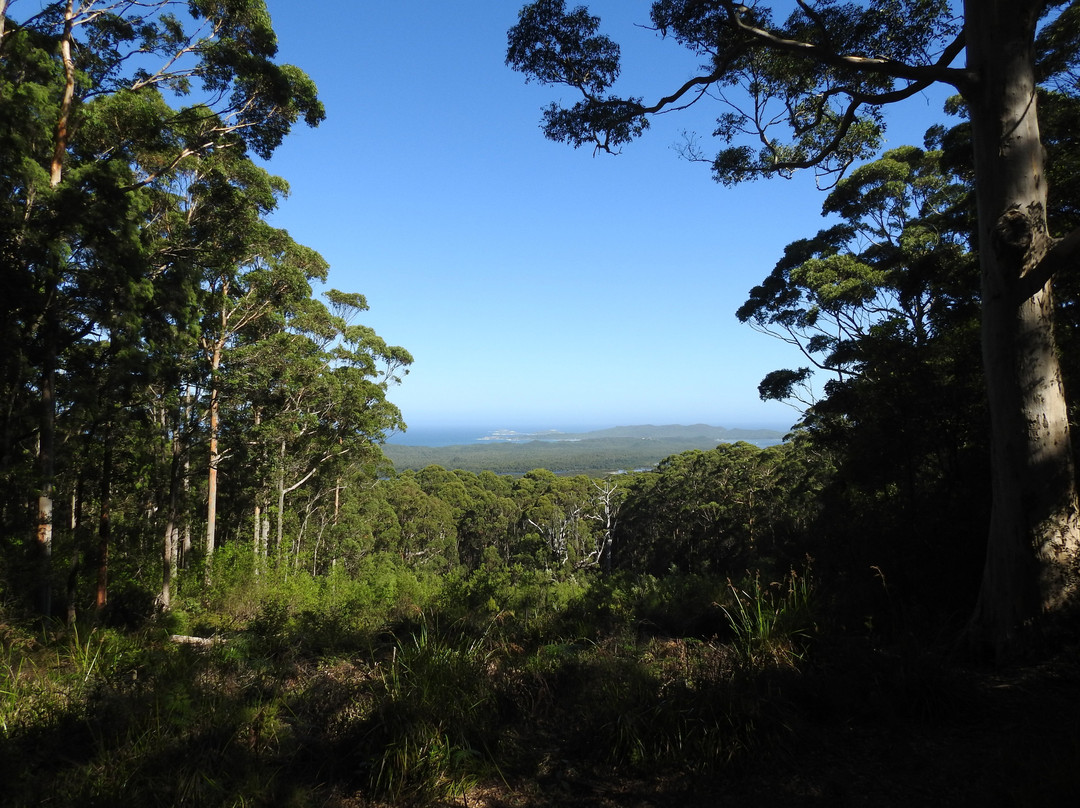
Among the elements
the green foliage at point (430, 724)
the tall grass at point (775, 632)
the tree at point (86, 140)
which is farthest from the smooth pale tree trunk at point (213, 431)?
the tall grass at point (775, 632)

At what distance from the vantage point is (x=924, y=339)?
6363 millimetres

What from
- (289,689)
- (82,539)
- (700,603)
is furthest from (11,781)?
(82,539)

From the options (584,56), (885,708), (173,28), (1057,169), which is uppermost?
(173,28)

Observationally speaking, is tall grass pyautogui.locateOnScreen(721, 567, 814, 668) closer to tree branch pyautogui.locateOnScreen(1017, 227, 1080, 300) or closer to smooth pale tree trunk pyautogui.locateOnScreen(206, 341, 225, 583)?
tree branch pyautogui.locateOnScreen(1017, 227, 1080, 300)

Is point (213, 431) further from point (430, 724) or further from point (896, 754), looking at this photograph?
point (896, 754)

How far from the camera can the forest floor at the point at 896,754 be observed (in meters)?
2.10

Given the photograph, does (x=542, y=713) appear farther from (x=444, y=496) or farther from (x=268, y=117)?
(x=444, y=496)

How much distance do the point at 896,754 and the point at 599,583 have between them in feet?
18.8

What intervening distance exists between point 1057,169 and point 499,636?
716cm

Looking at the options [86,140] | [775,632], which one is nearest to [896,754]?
[775,632]

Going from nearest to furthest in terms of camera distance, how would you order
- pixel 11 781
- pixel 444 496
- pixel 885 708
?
1. pixel 11 781
2. pixel 885 708
3. pixel 444 496

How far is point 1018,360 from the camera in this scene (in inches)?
136

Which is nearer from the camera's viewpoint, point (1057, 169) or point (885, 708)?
point (885, 708)

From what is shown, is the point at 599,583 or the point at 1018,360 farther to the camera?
the point at 599,583
